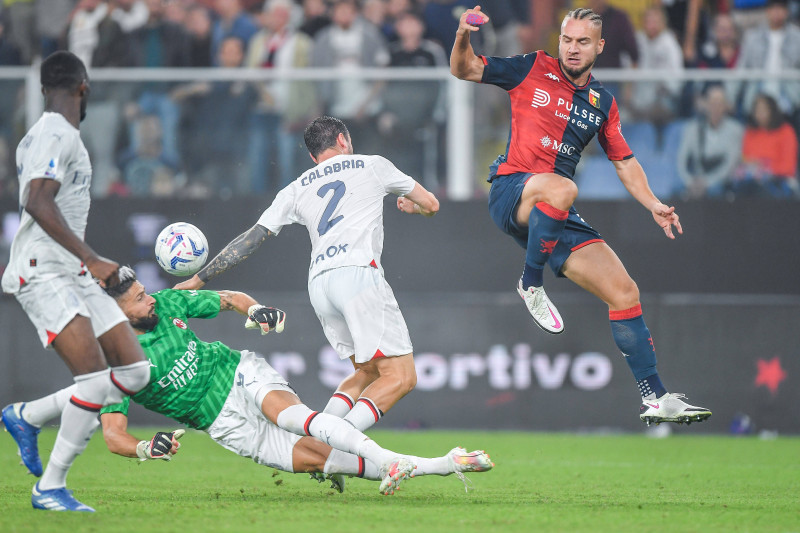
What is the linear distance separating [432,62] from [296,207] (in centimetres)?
576

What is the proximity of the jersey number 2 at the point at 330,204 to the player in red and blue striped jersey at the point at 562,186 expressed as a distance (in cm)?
115

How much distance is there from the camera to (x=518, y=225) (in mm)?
8094

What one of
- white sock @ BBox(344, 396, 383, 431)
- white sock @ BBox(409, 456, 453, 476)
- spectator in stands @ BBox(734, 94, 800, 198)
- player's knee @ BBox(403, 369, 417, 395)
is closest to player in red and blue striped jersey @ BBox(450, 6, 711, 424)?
player's knee @ BBox(403, 369, 417, 395)

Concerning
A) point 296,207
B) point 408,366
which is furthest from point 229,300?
Answer: point 408,366

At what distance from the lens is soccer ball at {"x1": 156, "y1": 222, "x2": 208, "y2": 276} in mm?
7949

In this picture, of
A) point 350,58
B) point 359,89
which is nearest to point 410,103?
point 359,89

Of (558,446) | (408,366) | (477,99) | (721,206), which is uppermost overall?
(477,99)

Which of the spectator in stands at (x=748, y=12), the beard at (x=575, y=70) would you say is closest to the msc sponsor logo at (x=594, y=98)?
the beard at (x=575, y=70)

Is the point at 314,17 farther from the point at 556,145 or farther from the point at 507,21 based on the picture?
the point at 556,145

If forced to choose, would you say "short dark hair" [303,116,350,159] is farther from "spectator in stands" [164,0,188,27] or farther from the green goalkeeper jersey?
"spectator in stands" [164,0,188,27]

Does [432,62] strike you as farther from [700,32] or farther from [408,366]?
[408,366]

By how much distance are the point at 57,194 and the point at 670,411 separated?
4.28 meters

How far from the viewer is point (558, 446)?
1161 centimetres

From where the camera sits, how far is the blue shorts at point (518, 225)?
8023 millimetres
